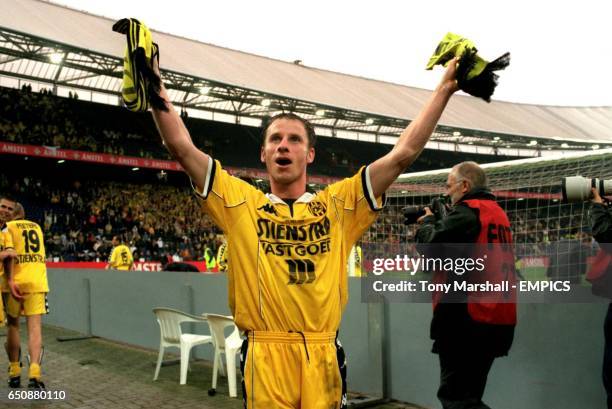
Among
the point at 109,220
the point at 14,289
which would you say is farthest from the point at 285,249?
the point at 109,220

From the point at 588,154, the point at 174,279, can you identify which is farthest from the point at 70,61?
the point at 588,154

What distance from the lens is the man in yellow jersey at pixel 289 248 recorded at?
2.46 metres

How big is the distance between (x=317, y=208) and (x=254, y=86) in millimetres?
27811

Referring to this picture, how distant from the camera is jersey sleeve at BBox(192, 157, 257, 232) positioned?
254cm

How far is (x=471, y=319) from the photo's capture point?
13.6 feet

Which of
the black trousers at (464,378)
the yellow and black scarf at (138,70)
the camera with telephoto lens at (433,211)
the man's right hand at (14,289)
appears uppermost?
the yellow and black scarf at (138,70)

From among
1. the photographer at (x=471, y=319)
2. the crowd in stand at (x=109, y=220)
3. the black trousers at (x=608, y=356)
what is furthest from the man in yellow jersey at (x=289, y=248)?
the crowd in stand at (x=109, y=220)

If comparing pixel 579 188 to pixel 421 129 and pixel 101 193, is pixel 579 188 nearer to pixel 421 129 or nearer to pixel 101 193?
pixel 421 129

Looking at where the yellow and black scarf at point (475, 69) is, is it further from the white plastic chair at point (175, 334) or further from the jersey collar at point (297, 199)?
the white plastic chair at point (175, 334)

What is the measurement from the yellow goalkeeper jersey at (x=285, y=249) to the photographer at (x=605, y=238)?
7.50 feet

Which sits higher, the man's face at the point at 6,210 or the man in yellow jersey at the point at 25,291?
the man's face at the point at 6,210

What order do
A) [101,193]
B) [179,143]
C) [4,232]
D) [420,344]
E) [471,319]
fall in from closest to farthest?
[179,143], [471,319], [420,344], [4,232], [101,193]

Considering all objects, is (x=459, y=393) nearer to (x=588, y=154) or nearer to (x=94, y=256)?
(x=588, y=154)

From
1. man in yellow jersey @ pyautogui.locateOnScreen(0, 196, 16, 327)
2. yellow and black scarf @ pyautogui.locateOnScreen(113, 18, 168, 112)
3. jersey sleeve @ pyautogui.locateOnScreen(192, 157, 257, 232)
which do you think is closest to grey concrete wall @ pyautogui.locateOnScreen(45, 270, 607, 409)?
man in yellow jersey @ pyautogui.locateOnScreen(0, 196, 16, 327)
